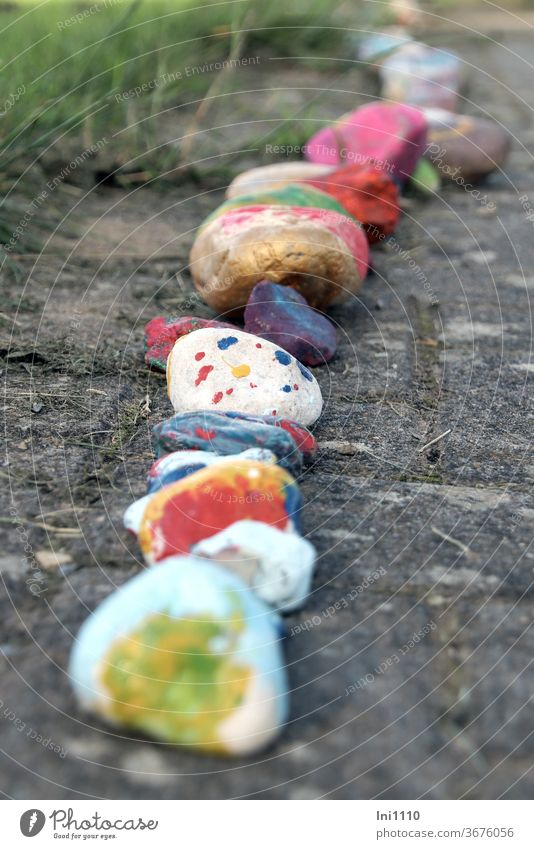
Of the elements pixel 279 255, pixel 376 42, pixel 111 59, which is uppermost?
pixel 111 59

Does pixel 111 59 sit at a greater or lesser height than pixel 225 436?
greater

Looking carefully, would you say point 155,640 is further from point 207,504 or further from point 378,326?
point 378,326

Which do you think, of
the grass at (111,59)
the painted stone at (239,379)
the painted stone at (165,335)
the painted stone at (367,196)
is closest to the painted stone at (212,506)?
the painted stone at (239,379)

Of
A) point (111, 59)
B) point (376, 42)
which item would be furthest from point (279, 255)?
point (376, 42)

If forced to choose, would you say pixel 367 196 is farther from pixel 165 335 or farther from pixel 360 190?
pixel 165 335

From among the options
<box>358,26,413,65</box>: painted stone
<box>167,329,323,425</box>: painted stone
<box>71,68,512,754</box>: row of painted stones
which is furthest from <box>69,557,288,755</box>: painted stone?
<box>358,26,413,65</box>: painted stone

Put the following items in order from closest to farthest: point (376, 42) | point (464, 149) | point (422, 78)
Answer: point (464, 149)
point (422, 78)
point (376, 42)

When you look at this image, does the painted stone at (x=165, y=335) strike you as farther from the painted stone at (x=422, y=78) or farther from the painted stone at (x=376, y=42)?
the painted stone at (x=376, y=42)
